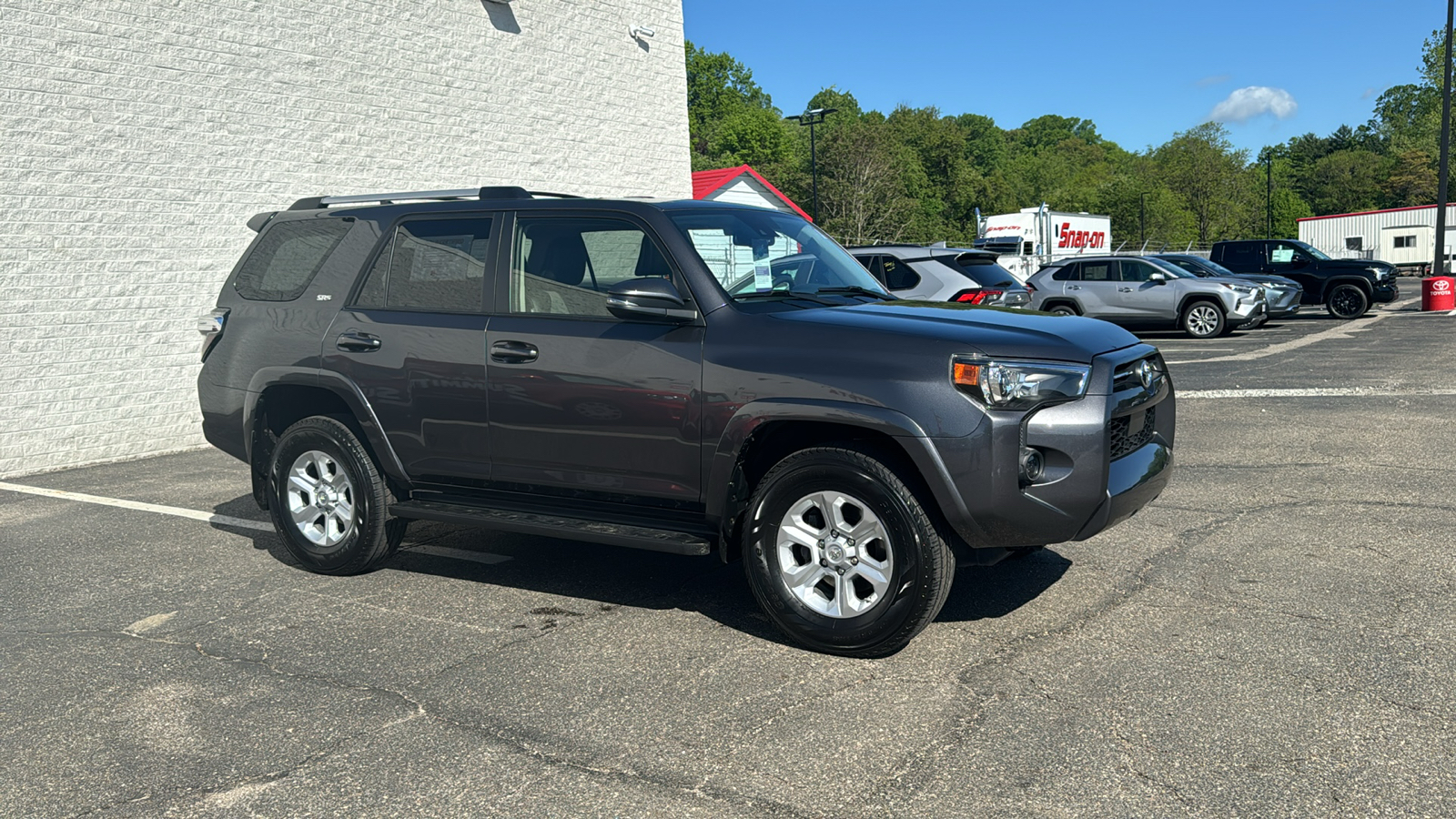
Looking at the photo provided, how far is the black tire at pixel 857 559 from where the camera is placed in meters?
4.31

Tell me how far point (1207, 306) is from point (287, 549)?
18.8 metres

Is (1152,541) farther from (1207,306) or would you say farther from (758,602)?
(1207,306)

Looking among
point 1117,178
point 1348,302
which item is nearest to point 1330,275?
point 1348,302

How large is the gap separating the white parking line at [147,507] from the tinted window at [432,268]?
2.33 metres

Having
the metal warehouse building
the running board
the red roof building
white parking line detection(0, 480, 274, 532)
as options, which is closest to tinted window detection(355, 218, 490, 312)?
the running board

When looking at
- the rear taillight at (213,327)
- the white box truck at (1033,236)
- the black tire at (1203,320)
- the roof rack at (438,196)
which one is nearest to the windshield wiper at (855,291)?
the roof rack at (438,196)

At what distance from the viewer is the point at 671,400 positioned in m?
4.80

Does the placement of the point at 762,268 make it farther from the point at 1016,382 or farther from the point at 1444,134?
the point at 1444,134

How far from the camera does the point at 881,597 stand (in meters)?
4.40

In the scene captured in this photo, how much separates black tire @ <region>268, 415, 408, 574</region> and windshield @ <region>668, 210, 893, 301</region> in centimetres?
211

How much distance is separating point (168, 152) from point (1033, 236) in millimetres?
34670

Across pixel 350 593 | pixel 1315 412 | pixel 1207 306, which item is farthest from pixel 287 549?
pixel 1207 306

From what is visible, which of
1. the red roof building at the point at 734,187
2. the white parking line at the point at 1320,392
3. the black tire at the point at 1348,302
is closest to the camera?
the white parking line at the point at 1320,392

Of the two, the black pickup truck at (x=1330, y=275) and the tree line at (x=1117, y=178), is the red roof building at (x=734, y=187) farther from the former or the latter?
the tree line at (x=1117, y=178)
